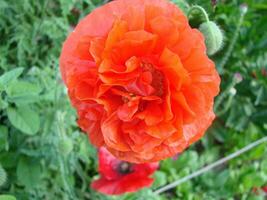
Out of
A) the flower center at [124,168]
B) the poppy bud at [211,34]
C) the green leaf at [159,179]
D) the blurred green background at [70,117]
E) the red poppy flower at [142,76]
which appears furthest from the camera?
the green leaf at [159,179]

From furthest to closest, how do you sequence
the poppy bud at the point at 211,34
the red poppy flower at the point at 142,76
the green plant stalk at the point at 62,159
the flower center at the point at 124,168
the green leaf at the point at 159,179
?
the green leaf at the point at 159,179 < the flower center at the point at 124,168 < the green plant stalk at the point at 62,159 < the poppy bud at the point at 211,34 < the red poppy flower at the point at 142,76

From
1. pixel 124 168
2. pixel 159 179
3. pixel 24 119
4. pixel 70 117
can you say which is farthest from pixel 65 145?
pixel 159 179

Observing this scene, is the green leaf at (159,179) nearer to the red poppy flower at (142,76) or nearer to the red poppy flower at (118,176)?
the red poppy flower at (118,176)

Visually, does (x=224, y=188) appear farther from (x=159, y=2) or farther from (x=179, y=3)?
(x=159, y=2)

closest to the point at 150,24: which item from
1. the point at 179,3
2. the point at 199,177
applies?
the point at 179,3

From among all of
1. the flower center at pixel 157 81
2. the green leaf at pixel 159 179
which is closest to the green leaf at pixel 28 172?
the green leaf at pixel 159 179

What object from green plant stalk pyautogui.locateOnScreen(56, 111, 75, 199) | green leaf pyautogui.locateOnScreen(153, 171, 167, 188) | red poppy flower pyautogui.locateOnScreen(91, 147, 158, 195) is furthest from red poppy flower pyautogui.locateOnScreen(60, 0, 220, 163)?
green leaf pyautogui.locateOnScreen(153, 171, 167, 188)

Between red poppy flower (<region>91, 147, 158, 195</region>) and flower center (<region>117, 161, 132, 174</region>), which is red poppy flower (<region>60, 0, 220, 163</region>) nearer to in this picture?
red poppy flower (<region>91, 147, 158, 195</region>)
